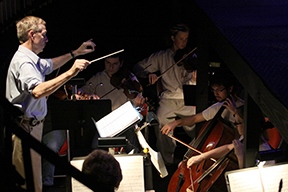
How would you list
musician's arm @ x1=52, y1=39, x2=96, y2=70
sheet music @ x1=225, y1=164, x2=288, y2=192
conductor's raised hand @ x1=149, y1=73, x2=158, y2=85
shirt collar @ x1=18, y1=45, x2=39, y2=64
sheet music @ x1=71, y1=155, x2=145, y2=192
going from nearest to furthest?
sheet music @ x1=225, y1=164, x2=288, y2=192 → sheet music @ x1=71, y1=155, x2=145, y2=192 → shirt collar @ x1=18, y1=45, x2=39, y2=64 → musician's arm @ x1=52, y1=39, x2=96, y2=70 → conductor's raised hand @ x1=149, y1=73, x2=158, y2=85

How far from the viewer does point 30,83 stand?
7.13 feet

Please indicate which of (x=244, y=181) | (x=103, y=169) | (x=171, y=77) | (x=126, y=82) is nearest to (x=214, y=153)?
(x=244, y=181)

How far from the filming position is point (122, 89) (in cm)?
391

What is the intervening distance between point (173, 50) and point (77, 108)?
170 cm

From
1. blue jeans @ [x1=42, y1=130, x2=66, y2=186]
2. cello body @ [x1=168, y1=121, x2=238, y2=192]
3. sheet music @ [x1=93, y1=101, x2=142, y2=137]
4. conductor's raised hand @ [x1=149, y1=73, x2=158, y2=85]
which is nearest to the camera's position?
sheet music @ [x1=93, y1=101, x2=142, y2=137]

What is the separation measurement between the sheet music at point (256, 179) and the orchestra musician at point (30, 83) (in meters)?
1.23

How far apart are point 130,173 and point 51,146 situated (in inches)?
62.2

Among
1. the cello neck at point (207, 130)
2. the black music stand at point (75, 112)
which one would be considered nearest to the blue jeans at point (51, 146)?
the black music stand at point (75, 112)

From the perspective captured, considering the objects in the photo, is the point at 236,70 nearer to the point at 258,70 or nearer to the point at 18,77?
the point at 258,70

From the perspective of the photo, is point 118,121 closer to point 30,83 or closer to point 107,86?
point 30,83

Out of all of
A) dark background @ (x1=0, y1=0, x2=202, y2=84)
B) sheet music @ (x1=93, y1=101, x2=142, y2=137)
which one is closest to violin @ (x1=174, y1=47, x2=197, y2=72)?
dark background @ (x1=0, y1=0, x2=202, y2=84)

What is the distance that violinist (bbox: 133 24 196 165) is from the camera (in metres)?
3.98

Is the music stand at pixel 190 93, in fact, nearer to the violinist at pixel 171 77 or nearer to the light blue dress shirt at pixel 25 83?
the violinist at pixel 171 77

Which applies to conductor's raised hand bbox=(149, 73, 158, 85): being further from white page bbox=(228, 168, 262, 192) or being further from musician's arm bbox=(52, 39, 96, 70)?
white page bbox=(228, 168, 262, 192)
